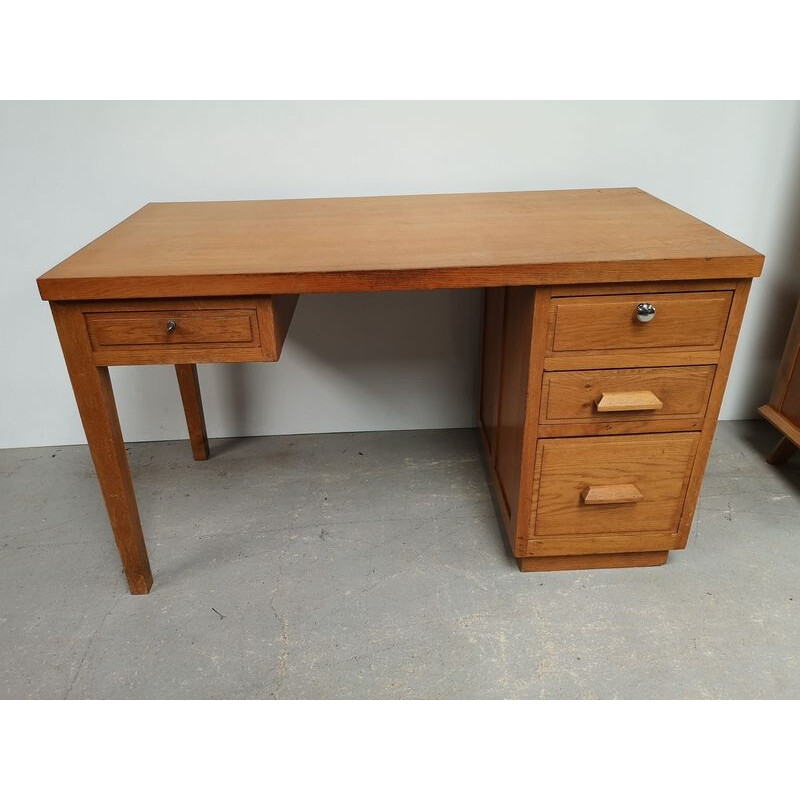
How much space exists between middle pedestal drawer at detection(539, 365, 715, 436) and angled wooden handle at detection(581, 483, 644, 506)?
0.50ft

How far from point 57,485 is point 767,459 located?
2321 mm

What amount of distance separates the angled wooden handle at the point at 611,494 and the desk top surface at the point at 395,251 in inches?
19.9

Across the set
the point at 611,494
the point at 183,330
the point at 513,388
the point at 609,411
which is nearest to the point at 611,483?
the point at 611,494

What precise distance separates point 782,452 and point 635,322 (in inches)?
42.2

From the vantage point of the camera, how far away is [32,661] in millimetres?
1370

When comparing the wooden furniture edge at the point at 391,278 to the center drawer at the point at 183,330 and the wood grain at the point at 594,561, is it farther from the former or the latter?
the wood grain at the point at 594,561

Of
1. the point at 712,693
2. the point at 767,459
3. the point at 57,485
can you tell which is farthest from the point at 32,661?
the point at 767,459

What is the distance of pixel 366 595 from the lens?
5.03 feet

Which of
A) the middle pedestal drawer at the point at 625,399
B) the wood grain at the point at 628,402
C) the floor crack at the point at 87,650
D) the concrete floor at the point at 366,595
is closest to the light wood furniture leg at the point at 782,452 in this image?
the concrete floor at the point at 366,595

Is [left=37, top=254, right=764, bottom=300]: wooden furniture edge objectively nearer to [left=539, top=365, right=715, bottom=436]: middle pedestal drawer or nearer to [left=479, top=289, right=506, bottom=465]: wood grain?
[left=539, top=365, right=715, bottom=436]: middle pedestal drawer

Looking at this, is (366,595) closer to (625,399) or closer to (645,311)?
(625,399)

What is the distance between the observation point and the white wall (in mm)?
1798

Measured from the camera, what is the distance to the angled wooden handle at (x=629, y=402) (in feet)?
4.38

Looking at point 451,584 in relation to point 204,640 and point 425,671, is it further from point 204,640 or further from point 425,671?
point 204,640
